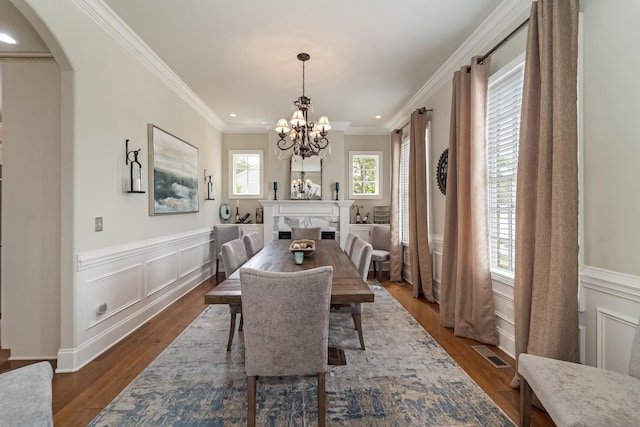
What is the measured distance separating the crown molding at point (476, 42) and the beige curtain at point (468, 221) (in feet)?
0.83

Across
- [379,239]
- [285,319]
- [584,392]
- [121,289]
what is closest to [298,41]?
[285,319]

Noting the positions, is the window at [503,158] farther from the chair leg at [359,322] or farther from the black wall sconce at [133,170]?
the black wall sconce at [133,170]

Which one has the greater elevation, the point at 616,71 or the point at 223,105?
the point at 223,105

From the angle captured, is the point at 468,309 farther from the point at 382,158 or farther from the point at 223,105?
the point at 223,105

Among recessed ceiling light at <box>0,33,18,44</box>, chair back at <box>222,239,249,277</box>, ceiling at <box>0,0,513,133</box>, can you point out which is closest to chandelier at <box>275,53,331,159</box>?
ceiling at <box>0,0,513,133</box>

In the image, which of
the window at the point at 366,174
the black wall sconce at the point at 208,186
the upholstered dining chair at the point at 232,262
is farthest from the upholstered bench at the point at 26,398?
the window at the point at 366,174

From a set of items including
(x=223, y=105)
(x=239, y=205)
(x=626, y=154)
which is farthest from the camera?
(x=239, y=205)

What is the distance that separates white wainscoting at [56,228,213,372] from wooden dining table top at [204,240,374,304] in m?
1.19

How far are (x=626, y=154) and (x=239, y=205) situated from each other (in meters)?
5.58

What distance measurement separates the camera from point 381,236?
5.56 m

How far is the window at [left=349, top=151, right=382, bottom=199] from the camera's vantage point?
618 centimetres

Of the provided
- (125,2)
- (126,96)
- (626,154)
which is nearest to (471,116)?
(626,154)

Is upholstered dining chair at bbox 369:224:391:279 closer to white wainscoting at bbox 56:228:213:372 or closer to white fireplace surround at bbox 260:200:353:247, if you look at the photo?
white fireplace surround at bbox 260:200:353:247

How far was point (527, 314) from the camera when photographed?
198 centimetres
